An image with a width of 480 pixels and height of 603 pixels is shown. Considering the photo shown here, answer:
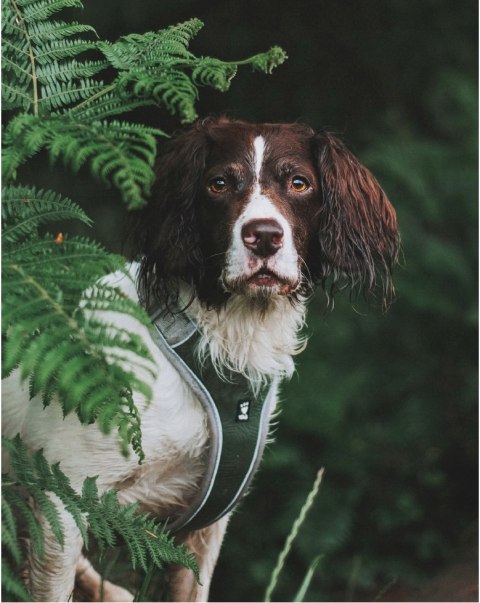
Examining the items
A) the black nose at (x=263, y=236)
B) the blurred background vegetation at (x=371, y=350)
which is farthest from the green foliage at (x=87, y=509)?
the blurred background vegetation at (x=371, y=350)

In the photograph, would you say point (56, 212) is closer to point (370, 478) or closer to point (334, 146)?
point (334, 146)

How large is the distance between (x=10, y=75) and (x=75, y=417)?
1078mm

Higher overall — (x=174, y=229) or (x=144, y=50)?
(x=144, y=50)

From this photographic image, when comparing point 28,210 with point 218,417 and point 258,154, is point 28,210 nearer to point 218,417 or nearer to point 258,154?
point 258,154

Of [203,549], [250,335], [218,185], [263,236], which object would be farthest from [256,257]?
[203,549]

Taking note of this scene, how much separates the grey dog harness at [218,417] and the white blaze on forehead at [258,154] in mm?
530

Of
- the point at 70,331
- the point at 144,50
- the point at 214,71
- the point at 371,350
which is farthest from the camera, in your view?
the point at 371,350

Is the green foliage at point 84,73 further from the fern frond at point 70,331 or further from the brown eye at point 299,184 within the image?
the brown eye at point 299,184

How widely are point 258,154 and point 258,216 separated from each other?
300mm

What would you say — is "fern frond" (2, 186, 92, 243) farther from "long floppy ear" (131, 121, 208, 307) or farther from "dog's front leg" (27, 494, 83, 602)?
"dog's front leg" (27, 494, 83, 602)

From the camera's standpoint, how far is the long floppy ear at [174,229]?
3066mm

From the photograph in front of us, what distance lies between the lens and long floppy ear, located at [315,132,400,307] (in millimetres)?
3150

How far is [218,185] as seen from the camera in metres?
3.01

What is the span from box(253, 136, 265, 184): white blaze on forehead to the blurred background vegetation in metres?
2.52
